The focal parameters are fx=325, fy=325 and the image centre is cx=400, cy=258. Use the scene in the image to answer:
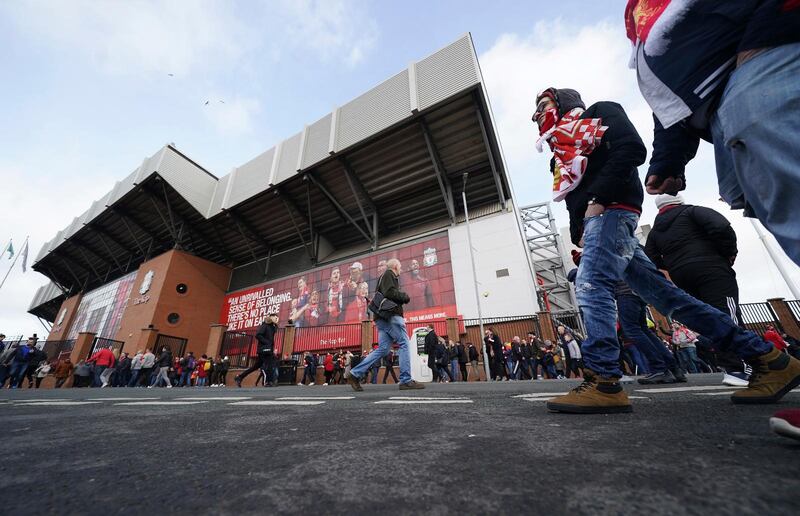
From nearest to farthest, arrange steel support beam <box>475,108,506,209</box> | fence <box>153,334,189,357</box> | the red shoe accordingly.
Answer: the red shoe < steel support beam <box>475,108,506,209</box> < fence <box>153,334,189,357</box>

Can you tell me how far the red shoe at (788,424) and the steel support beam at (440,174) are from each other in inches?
604

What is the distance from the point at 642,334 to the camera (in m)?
3.45

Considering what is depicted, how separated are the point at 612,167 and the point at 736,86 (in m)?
Answer: 0.75

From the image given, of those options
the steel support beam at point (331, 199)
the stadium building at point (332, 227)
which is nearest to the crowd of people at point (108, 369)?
the stadium building at point (332, 227)

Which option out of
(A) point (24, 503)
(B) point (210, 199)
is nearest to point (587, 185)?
(A) point (24, 503)

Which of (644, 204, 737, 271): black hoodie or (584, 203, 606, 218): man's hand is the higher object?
(644, 204, 737, 271): black hoodie

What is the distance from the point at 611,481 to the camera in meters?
0.58

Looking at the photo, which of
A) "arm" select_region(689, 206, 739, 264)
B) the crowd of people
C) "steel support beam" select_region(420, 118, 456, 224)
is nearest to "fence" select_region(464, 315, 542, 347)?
"steel support beam" select_region(420, 118, 456, 224)

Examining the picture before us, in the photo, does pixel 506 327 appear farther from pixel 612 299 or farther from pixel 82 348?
pixel 82 348

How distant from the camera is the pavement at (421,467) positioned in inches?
20.2

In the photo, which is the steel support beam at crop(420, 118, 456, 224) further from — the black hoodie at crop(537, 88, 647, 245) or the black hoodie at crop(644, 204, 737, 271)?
the black hoodie at crop(537, 88, 647, 245)

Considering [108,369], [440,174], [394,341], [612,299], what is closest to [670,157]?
[612,299]

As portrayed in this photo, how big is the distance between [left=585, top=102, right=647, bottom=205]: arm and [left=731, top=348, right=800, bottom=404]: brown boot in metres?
1.01

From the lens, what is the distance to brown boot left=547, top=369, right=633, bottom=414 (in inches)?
57.8
